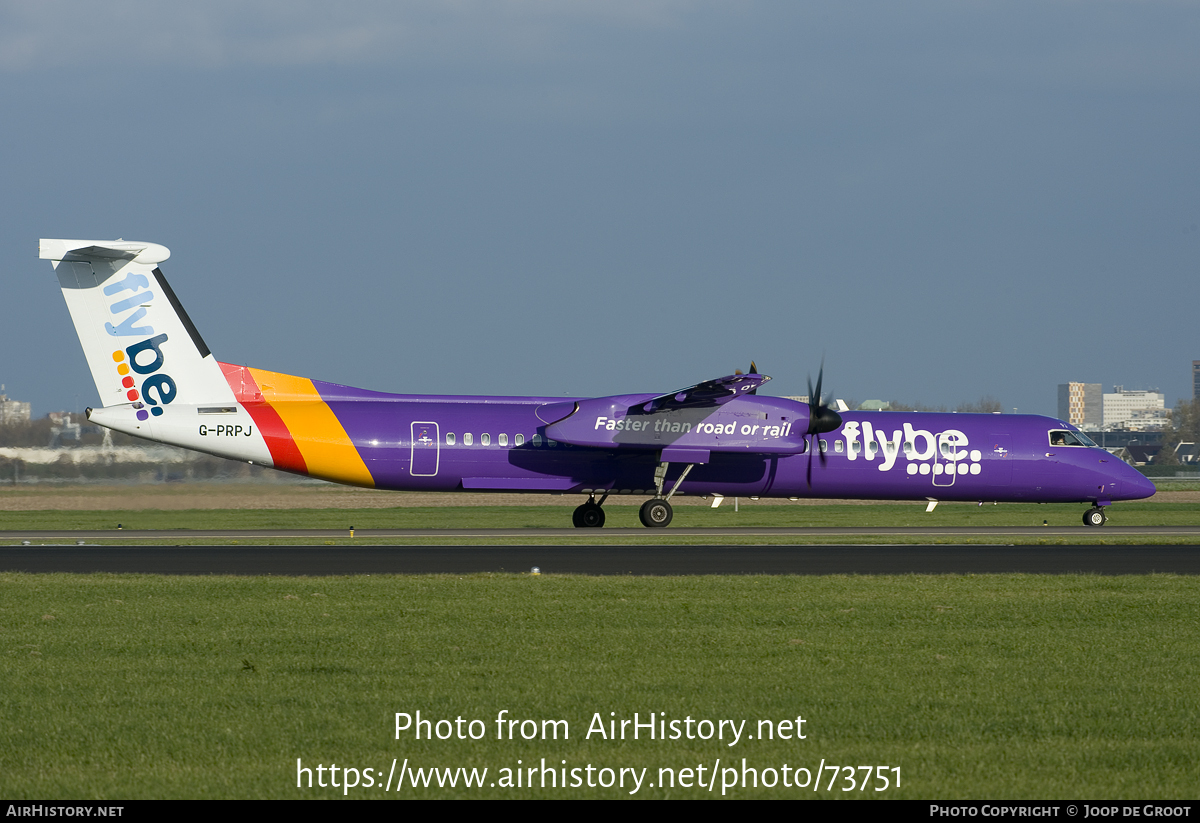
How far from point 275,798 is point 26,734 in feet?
8.16

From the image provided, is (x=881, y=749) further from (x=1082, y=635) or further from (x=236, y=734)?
(x=1082, y=635)

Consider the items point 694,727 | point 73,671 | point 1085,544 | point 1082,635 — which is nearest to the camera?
point 694,727

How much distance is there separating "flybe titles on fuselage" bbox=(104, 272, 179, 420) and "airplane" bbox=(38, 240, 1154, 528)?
0.12 ft

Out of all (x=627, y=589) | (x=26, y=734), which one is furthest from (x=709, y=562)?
(x=26, y=734)

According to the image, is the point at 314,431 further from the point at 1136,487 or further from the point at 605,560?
the point at 1136,487

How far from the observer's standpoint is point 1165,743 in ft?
25.6

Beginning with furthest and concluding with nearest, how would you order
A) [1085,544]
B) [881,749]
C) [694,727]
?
[1085,544], [694,727], [881,749]

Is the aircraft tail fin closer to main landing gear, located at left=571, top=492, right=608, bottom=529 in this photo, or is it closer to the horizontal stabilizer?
the horizontal stabilizer

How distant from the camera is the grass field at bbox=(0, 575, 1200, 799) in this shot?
23.7 ft

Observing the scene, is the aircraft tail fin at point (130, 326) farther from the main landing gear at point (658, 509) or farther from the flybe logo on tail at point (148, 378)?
the main landing gear at point (658, 509)

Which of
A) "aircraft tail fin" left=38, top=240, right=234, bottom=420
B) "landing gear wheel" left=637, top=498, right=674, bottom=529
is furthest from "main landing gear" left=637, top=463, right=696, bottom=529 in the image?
"aircraft tail fin" left=38, top=240, right=234, bottom=420

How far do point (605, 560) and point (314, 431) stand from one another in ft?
40.2

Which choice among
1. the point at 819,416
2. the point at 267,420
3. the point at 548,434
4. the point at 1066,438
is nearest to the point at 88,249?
the point at 267,420

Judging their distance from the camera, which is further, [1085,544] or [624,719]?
[1085,544]
